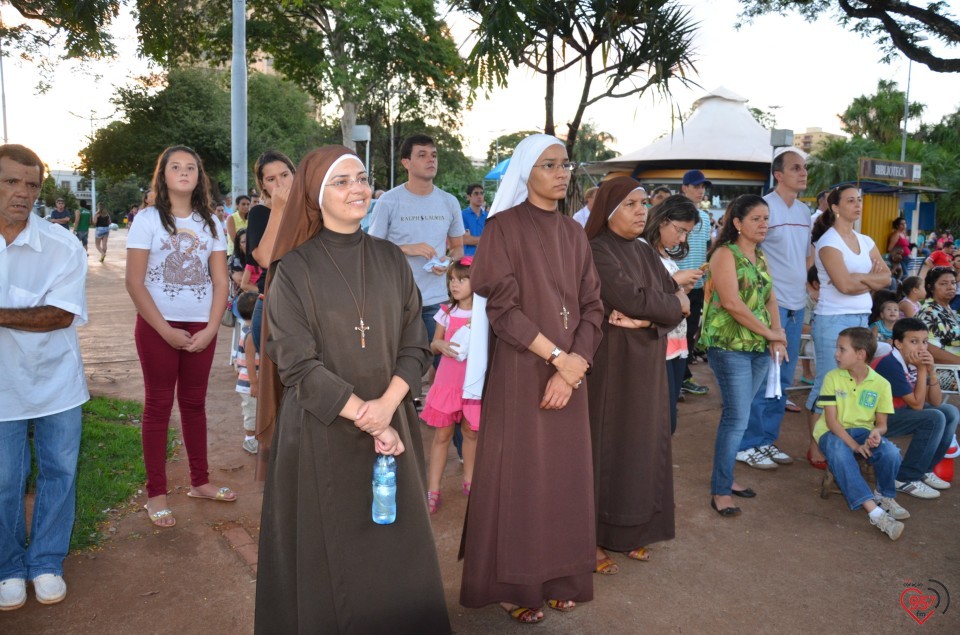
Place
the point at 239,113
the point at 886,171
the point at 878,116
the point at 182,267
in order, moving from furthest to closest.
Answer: the point at 878,116
the point at 886,171
the point at 239,113
the point at 182,267

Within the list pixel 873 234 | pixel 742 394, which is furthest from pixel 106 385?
pixel 873 234

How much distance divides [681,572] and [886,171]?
48.6 feet

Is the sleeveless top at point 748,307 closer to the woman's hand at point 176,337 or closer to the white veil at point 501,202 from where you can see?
the white veil at point 501,202

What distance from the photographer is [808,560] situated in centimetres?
432

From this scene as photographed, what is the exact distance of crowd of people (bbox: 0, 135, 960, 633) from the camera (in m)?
2.86

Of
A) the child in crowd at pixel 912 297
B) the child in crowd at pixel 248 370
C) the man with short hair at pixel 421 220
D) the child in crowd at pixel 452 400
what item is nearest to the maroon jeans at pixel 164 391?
the child in crowd at pixel 248 370

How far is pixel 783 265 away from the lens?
614 centimetres

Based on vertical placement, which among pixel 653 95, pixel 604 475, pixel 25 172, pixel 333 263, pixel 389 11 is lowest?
pixel 604 475

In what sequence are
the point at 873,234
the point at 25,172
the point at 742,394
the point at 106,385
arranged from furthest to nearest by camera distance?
the point at 873,234
the point at 106,385
the point at 742,394
the point at 25,172

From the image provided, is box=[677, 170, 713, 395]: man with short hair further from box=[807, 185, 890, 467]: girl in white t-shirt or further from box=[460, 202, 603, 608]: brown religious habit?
box=[460, 202, 603, 608]: brown religious habit

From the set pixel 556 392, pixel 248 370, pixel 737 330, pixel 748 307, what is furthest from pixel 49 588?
pixel 748 307

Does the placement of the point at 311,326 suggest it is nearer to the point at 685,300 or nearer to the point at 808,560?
the point at 685,300

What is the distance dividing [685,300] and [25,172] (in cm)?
367

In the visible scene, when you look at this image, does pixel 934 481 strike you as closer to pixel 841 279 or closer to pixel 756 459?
pixel 756 459
